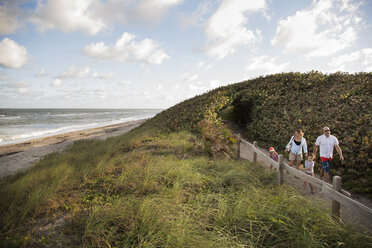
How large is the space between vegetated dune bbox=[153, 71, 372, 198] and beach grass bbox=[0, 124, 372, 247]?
3.49 meters

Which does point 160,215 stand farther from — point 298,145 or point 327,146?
point 327,146

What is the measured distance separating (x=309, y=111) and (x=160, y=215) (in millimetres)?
10342

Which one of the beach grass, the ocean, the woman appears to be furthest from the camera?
the ocean

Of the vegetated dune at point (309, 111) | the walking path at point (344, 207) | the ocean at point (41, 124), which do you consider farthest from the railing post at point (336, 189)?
the ocean at point (41, 124)

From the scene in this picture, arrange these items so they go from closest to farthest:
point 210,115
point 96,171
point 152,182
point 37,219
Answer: point 37,219
point 152,182
point 96,171
point 210,115

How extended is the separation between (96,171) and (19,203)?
1.93 m

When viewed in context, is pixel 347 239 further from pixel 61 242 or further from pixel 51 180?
pixel 51 180

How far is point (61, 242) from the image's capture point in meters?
2.96

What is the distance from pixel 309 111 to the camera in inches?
404

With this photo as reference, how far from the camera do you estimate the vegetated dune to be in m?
6.51

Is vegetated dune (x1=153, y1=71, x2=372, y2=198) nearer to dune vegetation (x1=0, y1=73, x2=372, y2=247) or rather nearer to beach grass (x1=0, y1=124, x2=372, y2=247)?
dune vegetation (x1=0, y1=73, x2=372, y2=247)

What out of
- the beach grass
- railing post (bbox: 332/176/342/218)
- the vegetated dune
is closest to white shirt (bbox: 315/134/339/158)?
the vegetated dune

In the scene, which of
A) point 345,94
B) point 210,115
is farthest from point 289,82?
point 210,115

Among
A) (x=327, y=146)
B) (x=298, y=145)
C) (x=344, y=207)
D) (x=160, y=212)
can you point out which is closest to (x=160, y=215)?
(x=160, y=212)
